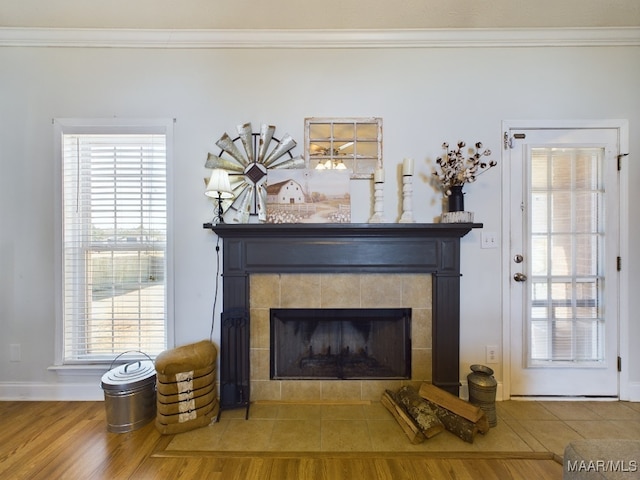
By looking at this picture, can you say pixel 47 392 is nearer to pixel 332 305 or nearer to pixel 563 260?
pixel 332 305

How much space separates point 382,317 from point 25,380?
8.85 ft

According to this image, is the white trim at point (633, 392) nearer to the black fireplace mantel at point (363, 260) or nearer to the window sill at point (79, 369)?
the black fireplace mantel at point (363, 260)

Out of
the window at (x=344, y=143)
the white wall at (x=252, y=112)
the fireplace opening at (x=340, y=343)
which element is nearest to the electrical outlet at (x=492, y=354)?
the white wall at (x=252, y=112)

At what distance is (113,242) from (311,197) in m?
1.54

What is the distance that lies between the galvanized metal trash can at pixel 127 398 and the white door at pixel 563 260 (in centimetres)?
258

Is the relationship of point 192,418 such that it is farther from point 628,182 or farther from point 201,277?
point 628,182

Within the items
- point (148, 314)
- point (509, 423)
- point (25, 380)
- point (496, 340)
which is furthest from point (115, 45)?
point (509, 423)

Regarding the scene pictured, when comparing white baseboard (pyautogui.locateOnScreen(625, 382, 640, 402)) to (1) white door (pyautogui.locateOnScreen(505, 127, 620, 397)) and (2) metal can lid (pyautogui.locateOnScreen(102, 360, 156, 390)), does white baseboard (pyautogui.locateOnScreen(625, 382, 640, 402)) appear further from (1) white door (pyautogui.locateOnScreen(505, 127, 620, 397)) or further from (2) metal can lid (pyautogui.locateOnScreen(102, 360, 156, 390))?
(2) metal can lid (pyautogui.locateOnScreen(102, 360, 156, 390))

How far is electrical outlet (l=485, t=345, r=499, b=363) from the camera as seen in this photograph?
2129mm

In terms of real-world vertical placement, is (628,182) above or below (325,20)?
below

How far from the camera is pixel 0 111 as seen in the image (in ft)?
6.95

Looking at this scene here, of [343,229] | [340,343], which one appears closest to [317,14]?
[343,229]

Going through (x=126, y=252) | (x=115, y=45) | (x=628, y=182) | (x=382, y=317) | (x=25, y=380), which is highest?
(x=115, y=45)

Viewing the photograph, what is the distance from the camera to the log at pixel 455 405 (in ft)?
5.65
